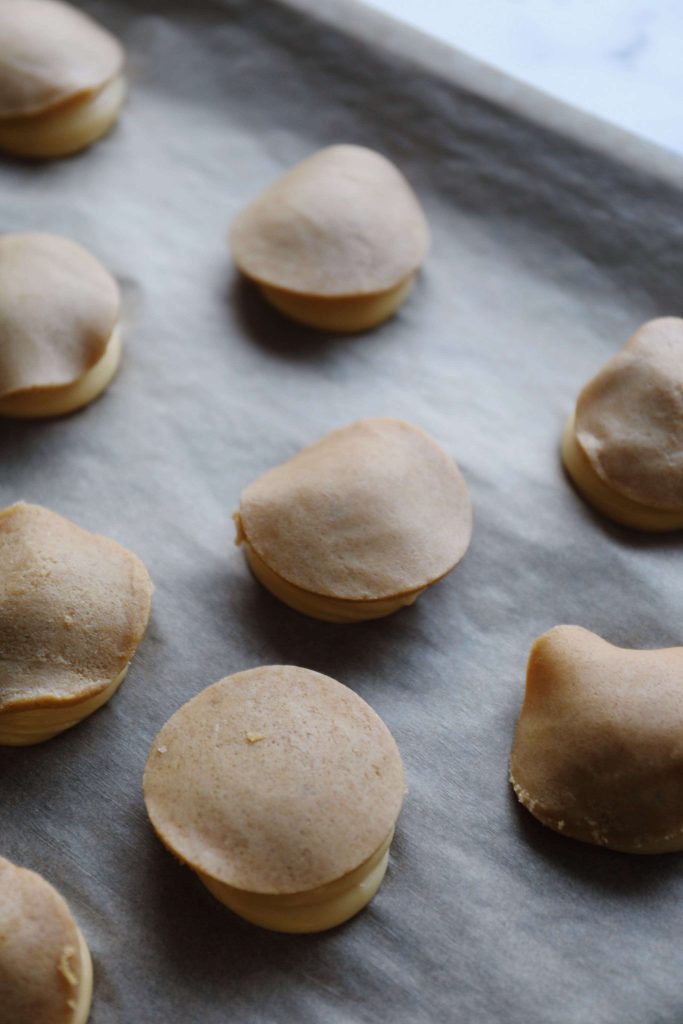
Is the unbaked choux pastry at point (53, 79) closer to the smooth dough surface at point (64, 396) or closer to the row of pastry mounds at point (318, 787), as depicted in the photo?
the smooth dough surface at point (64, 396)

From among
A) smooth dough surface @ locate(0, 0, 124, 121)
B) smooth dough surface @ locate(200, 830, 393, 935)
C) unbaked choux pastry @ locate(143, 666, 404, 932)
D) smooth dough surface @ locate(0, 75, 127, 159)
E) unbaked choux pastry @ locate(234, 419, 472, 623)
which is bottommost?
smooth dough surface @ locate(200, 830, 393, 935)

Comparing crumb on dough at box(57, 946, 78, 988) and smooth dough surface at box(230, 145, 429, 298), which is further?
smooth dough surface at box(230, 145, 429, 298)

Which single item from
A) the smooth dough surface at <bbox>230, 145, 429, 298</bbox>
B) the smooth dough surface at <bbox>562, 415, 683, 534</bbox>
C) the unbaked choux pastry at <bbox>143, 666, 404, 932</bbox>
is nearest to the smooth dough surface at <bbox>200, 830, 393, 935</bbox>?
the unbaked choux pastry at <bbox>143, 666, 404, 932</bbox>

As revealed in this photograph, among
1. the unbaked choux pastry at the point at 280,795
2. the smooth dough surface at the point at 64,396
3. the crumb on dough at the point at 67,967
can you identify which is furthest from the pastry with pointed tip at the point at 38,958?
the smooth dough surface at the point at 64,396

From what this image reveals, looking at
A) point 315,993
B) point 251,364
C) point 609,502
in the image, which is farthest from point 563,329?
point 315,993

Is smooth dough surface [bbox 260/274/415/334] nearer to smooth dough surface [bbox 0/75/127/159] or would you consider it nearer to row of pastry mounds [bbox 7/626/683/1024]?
smooth dough surface [bbox 0/75/127/159]

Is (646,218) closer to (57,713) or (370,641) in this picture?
(370,641)
